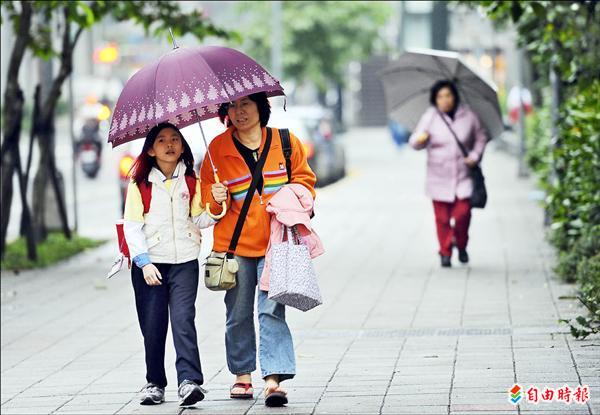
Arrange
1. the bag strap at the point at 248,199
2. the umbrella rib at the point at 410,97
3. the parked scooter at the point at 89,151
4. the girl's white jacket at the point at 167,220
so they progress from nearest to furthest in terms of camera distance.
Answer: the bag strap at the point at 248,199, the girl's white jacket at the point at 167,220, the umbrella rib at the point at 410,97, the parked scooter at the point at 89,151

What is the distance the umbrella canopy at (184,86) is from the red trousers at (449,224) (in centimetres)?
630

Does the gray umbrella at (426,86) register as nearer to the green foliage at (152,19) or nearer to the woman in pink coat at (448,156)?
the woman in pink coat at (448,156)

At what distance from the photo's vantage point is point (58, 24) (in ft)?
→ 51.3

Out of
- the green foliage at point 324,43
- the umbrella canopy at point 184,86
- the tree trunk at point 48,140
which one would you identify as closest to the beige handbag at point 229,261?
the umbrella canopy at point 184,86

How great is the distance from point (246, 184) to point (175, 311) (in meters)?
0.73

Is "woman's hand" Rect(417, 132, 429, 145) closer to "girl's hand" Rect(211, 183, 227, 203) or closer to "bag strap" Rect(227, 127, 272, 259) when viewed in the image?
"bag strap" Rect(227, 127, 272, 259)

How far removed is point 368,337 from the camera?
30.7 feet

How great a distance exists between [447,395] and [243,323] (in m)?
1.04

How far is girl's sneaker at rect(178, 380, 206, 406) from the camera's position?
699 cm

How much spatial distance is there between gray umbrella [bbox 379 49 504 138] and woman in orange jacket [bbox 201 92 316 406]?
6.38m

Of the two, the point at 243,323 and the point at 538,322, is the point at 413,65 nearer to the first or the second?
the point at 538,322

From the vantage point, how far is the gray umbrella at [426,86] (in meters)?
13.2

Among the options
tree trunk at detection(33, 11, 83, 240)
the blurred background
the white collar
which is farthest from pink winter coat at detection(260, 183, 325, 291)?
tree trunk at detection(33, 11, 83, 240)

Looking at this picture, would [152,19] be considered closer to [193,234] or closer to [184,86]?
[193,234]
